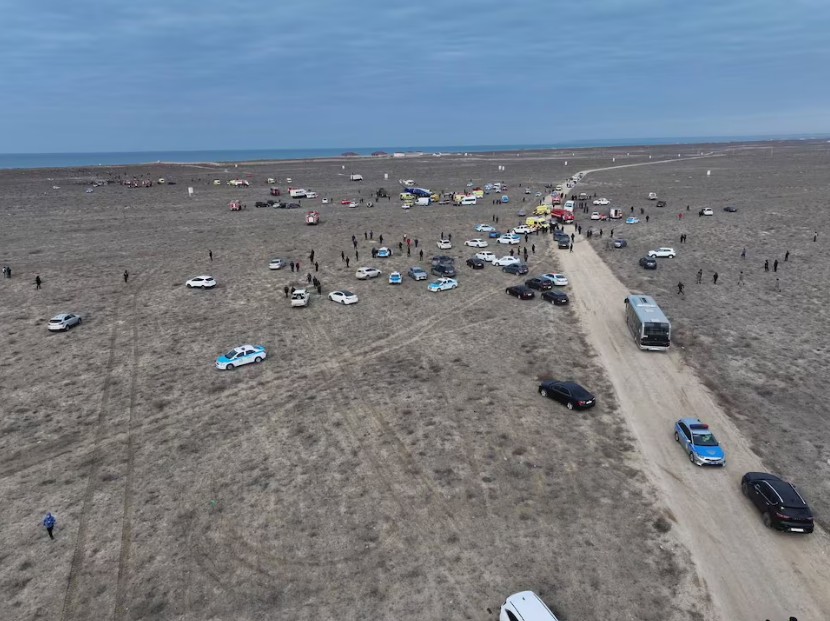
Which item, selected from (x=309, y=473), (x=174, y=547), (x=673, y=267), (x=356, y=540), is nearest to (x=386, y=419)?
(x=309, y=473)

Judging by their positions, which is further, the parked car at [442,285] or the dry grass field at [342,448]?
the parked car at [442,285]

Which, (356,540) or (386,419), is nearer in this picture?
(356,540)

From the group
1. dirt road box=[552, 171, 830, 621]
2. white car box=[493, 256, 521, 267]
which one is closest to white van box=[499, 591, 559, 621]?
dirt road box=[552, 171, 830, 621]

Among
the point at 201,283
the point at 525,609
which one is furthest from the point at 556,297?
the point at 201,283

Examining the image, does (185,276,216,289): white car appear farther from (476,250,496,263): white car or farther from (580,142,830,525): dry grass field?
(580,142,830,525): dry grass field

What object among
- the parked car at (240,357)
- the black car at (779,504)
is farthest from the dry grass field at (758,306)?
the parked car at (240,357)

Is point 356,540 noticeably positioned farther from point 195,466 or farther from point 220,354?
point 220,354

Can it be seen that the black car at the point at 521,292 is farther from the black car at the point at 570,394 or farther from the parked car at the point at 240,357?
the parked car at the point at 240,357
